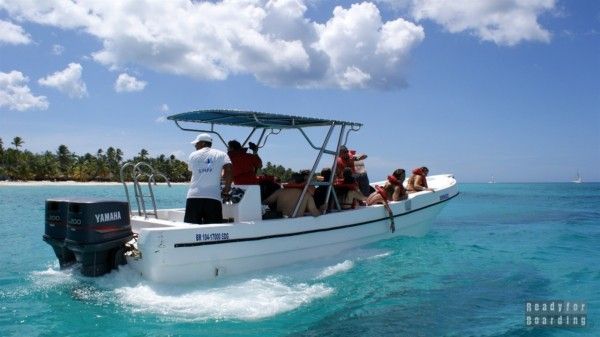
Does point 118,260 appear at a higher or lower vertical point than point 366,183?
lower

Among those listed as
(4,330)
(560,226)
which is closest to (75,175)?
(560,226)

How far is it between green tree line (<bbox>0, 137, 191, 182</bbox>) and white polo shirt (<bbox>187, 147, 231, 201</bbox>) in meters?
63.8

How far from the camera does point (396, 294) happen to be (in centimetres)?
686

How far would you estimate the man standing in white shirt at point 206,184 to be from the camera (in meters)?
6.57

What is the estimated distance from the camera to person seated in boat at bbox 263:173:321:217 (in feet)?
26.4

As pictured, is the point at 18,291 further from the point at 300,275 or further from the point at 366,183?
the point at 366,183

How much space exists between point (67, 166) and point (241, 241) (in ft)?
278

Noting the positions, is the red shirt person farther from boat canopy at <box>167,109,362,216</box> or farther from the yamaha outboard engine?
the yamaha outboard engine

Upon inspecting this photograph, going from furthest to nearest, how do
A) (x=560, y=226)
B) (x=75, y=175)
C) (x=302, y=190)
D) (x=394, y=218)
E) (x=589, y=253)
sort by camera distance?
(x=75, y=175) < (x=560, y=226) < (x=589, y=253) < (x=394, y=218) < (x=302, y=190)

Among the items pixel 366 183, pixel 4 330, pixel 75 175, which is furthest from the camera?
pixel 75 175

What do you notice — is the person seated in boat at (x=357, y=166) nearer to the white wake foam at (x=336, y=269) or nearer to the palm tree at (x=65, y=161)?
the white wake foam at (x=336, y=269)

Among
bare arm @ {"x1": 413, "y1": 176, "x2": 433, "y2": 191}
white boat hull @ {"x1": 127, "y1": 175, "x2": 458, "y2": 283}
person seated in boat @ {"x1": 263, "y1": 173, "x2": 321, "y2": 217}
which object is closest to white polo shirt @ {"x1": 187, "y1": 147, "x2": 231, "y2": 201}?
white boat hull @ {"x1": 127, "y1": 175, "x2": 458, "y2": 283}

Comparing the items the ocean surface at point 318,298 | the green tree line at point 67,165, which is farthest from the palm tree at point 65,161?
the ocean surface at point 318,298

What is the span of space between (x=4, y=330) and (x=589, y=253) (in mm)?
11820
